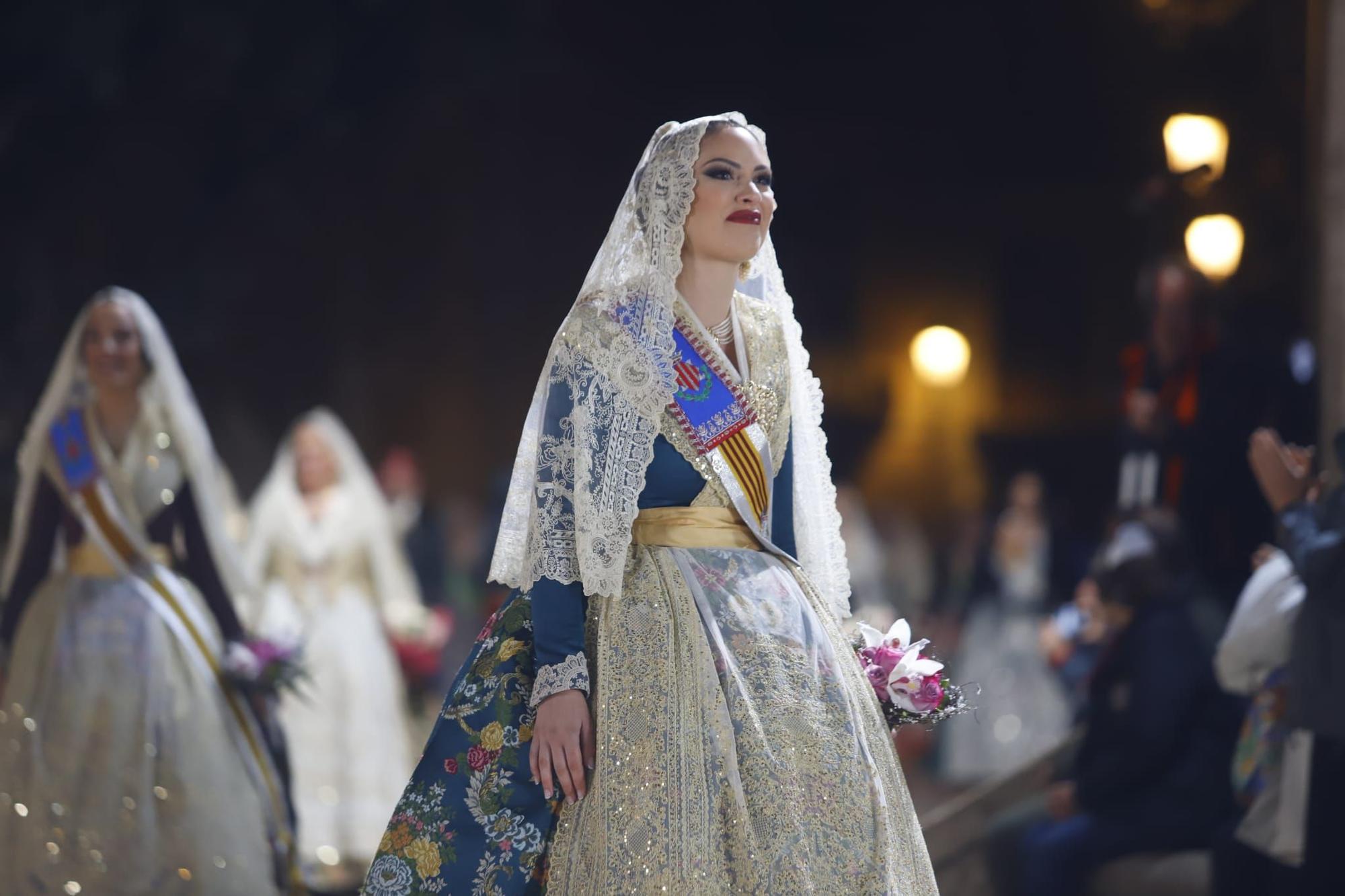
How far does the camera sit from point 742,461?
127 inches

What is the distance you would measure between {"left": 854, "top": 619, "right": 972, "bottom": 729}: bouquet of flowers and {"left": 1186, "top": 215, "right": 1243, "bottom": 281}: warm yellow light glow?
458cm

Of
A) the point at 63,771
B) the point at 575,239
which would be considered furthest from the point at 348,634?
the point at 575,239

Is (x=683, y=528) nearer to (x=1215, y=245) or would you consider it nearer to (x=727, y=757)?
(x=727, y=757)

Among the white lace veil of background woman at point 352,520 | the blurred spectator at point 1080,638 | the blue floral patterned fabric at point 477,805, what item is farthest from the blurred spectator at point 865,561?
the blue floral patterned fabric at point 477,805

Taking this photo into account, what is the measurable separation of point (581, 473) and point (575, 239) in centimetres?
Answer: 1079

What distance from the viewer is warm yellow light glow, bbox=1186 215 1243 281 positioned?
293 inches

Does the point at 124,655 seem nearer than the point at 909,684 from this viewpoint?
No

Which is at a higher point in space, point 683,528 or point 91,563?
point 683,528

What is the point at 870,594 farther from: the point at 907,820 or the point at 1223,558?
the point at 907,820

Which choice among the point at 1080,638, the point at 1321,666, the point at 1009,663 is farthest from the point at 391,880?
the point at 1009,663

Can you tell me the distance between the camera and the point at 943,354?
46.8 feet

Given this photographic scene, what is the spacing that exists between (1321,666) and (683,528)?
1.95 meters

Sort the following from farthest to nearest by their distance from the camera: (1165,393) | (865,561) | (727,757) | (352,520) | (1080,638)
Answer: (865,561)
(352,520)
(1080,638)
(1165,393)
(727,757)

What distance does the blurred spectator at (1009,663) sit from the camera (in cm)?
1102
